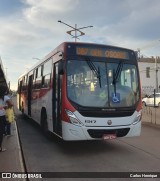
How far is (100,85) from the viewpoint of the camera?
921 cm

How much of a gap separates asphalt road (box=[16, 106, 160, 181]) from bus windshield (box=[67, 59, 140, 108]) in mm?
1374

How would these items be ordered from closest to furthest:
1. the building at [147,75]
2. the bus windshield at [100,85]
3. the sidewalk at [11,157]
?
the sidewalk at [11,157], the bus windshield at [100,85], the building at [147,75]

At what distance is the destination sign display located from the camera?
31.0ft

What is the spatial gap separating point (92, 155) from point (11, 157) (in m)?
2.12

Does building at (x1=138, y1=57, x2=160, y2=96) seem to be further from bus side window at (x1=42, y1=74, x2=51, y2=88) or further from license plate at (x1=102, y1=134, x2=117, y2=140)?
license plate at (x1=102, y1=134, x2=117, y2=140)

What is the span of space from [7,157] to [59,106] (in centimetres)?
198

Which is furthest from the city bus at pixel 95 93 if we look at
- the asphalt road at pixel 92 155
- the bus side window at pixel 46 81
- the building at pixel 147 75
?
the building at pixel 147 75

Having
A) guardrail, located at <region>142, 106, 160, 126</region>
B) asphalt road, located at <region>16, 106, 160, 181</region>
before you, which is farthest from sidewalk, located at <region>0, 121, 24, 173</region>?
guardrail, located at <region>142, 106, 160, 126</region>

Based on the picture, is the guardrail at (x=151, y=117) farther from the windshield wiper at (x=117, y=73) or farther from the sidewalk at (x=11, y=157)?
the sidewalk at (x=11, y=157)

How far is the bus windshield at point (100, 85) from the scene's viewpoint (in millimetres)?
9031

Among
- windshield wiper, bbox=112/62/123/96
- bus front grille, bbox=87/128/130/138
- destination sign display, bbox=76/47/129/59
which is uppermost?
destination sign display, bbox=76/47/129/59

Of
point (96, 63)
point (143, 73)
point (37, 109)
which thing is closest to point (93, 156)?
point (96, 63)

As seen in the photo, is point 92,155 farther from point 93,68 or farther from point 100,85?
point 93,68

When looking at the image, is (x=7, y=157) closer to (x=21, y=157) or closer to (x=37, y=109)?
(x=21, y=157)
